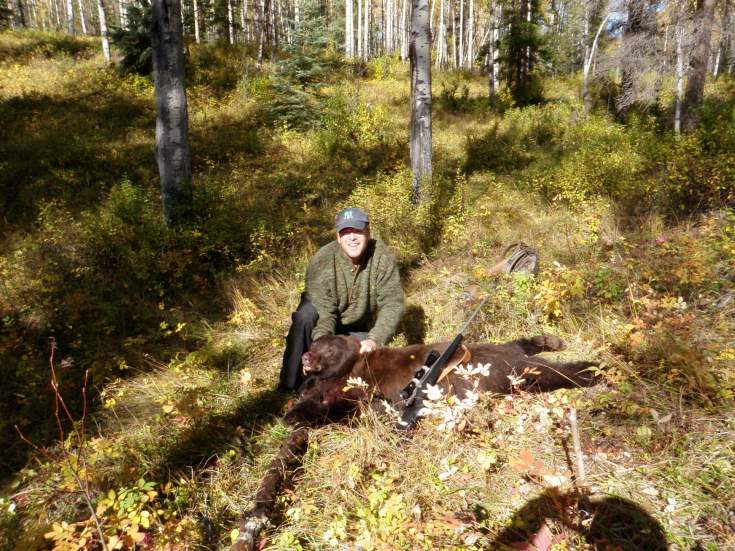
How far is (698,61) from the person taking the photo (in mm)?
9195

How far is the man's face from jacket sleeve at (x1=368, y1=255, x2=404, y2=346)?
0.30 m

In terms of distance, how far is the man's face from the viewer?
3.31m

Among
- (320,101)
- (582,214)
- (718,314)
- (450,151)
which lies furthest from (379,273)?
(320,101)

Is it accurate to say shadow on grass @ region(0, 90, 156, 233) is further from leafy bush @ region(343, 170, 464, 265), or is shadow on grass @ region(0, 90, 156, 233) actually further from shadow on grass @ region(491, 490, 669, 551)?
shadow on grass @ region(491, 490, 669, 551)

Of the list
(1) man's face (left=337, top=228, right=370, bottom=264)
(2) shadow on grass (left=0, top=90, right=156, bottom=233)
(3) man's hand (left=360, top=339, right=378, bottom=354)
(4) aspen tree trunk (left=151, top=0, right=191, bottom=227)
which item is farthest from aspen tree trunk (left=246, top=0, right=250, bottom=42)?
(3) man's hand (left=360, top=339, right=378, bottom=354)

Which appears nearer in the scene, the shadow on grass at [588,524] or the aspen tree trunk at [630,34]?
the shadow on grass at [588,524]

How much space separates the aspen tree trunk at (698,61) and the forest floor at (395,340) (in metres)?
1.18

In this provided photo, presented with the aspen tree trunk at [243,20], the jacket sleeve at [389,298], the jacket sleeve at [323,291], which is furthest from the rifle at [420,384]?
the aspen tree trunk at [243,20]

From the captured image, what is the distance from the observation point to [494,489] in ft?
7.09

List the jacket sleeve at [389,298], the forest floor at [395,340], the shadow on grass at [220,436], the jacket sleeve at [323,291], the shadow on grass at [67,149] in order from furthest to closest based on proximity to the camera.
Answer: the shadow on grass at [67,149]
the jacket sleeve at [323,291]
the jacket sleeve at [389,298]
the shadow on grass at [220,436]
the forest floor at [395,340]

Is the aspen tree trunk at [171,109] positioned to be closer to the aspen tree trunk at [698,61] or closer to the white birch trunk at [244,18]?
the aspen tree trunk at [698,61]

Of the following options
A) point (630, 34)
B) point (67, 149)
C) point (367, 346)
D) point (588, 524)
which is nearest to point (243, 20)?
point (67, 149)

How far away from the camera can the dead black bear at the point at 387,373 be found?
2887 mm

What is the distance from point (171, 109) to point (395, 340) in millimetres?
5209
